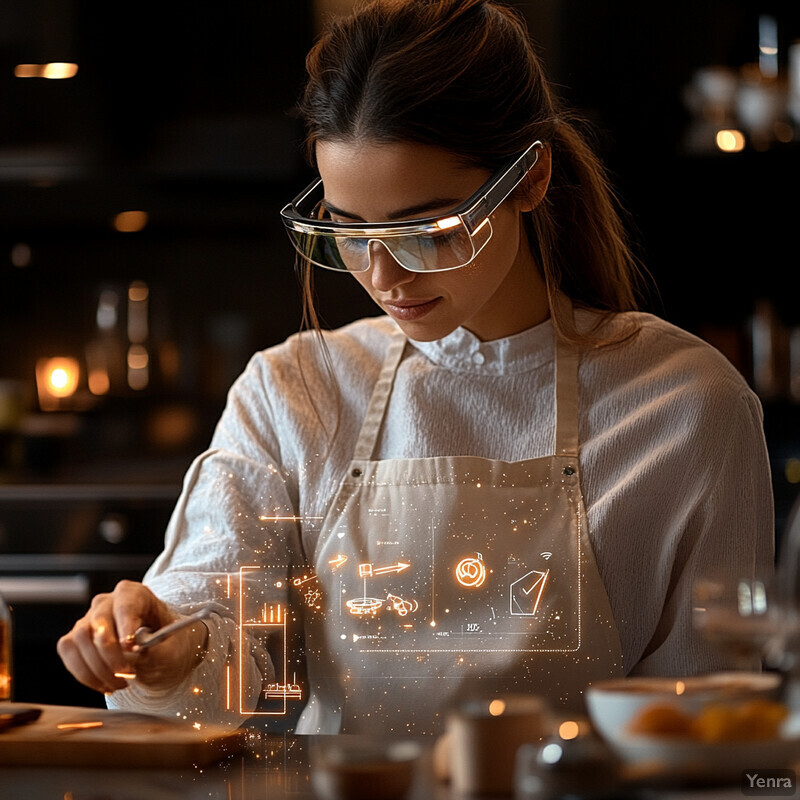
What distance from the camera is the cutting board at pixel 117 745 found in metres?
0.98

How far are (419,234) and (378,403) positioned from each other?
0.38m

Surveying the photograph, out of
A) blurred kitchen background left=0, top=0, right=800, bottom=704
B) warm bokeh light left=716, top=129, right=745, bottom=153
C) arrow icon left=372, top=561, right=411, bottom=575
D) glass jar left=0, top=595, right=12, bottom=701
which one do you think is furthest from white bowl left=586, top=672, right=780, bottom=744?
warm bokeh light left=716, top=129, right=745, bottom=153

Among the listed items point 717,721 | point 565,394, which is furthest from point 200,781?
point 565,394

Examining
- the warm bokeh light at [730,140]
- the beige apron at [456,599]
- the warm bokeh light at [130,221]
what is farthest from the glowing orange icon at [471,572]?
the warm bokeh light at [130,221]

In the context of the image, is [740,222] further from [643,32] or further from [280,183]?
[280,183]

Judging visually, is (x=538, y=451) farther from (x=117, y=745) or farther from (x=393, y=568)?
(x=117, y=745)

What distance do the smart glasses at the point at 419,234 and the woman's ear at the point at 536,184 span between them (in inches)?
1.5

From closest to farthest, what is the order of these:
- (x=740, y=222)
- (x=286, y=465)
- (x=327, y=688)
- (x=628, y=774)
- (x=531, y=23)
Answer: (x=628, y=774) < (x=327, y=688) < (x=286, y=465) < (x=531, y=23) < (x=740, y=222)

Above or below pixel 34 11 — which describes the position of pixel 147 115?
below

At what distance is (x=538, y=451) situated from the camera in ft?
4.55

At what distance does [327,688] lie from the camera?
130 centimetres

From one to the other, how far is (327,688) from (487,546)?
252 millimetres

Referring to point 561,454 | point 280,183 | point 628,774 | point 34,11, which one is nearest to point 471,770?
point 628,774

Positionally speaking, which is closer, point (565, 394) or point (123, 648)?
point (123, 648)
